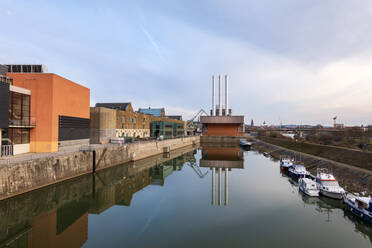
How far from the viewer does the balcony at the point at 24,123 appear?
24.7 meters

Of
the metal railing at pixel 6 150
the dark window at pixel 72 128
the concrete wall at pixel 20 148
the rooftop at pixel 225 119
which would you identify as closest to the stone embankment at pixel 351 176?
the dark window at pixel 72 128

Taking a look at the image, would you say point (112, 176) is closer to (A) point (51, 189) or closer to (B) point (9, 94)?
(A) point (51, 189)

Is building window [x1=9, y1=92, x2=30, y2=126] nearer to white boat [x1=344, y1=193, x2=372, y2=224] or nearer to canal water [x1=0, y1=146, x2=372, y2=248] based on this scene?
canal water [x1=0, y1=146, x2=372, y2=248]

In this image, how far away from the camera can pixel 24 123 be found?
87.3 feet

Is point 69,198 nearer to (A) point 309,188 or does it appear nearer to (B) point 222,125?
(A) point 309,188

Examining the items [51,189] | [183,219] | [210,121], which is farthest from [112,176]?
[210,121]

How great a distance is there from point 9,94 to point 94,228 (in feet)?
63.4

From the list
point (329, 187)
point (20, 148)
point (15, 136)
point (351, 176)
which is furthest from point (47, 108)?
point (351, 176)

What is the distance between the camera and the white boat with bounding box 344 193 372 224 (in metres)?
16.5

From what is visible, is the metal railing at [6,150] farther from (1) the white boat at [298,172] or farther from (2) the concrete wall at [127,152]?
(1) the white boat at [298,172]

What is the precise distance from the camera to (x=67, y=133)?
3228 cm

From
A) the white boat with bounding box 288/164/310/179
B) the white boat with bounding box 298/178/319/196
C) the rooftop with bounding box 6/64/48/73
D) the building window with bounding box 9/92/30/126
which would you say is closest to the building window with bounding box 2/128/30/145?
the building window with bounding box 9/92/30/126

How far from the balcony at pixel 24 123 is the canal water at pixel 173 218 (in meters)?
9.21

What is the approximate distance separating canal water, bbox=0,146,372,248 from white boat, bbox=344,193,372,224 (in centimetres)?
63
